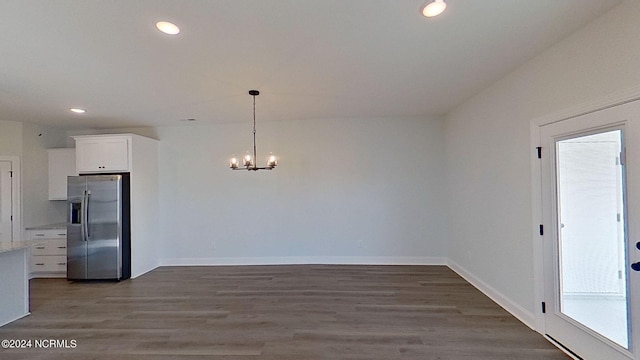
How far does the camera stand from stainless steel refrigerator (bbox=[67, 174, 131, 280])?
4891mm

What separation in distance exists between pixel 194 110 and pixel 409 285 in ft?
14.2

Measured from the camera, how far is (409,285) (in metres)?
4.38

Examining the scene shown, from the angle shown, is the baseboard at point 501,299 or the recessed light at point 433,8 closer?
the recessed light at point 433,8

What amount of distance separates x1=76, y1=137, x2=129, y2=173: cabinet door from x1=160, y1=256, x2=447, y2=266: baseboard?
2.05 m

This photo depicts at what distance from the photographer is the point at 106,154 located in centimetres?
506

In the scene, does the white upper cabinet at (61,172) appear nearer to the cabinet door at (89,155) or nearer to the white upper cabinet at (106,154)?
the cabinet door at (89,155)

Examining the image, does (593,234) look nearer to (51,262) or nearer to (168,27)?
(168,27)

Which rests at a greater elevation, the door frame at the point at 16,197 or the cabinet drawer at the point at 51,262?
the door frame at the point at 16,197

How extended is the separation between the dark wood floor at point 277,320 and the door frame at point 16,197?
103cm

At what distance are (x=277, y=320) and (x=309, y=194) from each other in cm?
274

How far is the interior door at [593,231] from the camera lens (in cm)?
208

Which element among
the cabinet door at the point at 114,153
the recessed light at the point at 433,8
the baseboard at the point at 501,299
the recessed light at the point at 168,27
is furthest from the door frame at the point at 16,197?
the baseboard at the point at 501,299

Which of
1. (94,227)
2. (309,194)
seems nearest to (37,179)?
(94,227)

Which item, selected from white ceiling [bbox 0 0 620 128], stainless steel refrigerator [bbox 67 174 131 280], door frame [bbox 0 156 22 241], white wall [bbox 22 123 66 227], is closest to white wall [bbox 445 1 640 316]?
white ceiling [bbox 0 0 620 128]
